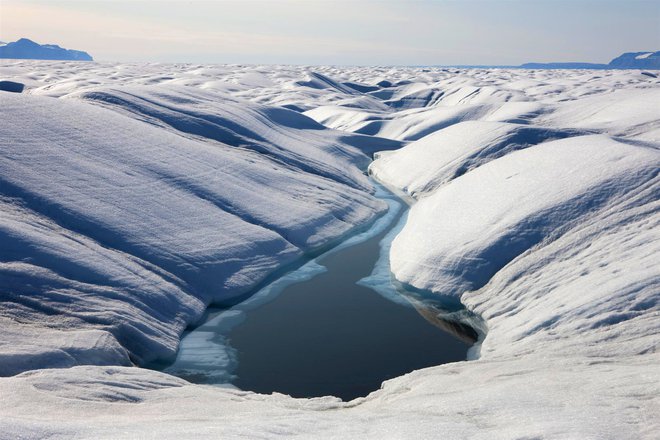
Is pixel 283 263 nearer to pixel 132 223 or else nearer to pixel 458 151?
pixel 132 223

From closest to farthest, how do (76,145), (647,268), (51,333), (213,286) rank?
(51,333) < (647,268) < (213,286) < (76,145)

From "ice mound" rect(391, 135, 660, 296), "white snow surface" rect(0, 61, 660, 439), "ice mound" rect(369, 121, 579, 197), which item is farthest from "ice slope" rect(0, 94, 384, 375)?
"ice mound" rect(391, 135, 660, 296)

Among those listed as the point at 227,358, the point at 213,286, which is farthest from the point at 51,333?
the point at 213,286

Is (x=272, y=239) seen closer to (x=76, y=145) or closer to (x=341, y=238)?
(x=341, y=238)

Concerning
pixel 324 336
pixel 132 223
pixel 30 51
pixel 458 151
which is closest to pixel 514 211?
pixel 324 336

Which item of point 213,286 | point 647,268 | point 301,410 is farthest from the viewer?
point 213,286

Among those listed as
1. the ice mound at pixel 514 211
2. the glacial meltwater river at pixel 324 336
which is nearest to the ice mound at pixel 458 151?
the ice mound at pixel 514 211

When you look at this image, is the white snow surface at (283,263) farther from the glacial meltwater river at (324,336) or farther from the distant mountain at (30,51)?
the distant mountain at (30,51)
